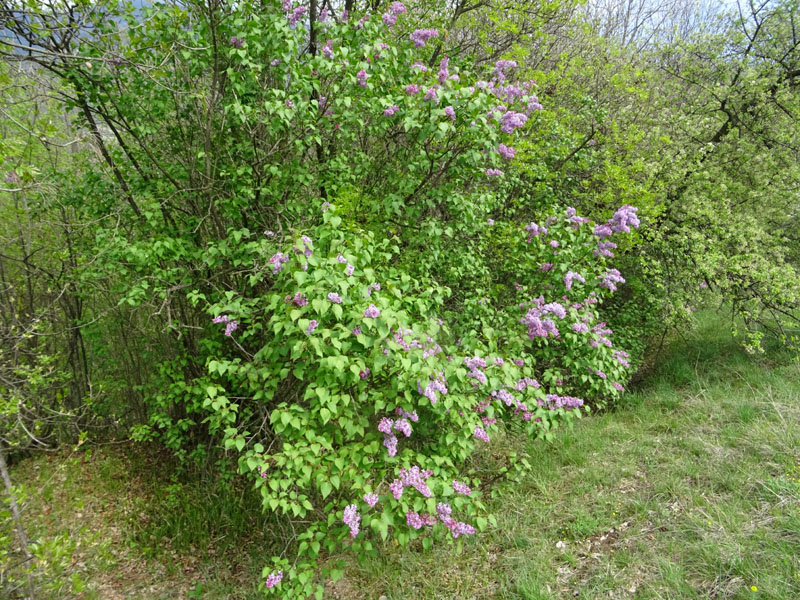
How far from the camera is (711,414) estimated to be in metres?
4.50

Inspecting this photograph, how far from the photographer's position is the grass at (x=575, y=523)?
8.98 ft

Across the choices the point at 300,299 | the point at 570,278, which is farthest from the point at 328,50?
the point at 570,278

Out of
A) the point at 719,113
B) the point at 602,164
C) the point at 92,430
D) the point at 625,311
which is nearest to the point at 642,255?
the point at 625,311

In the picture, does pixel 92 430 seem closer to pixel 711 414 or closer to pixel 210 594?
pixel 210 594

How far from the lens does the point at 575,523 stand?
3.29 metres

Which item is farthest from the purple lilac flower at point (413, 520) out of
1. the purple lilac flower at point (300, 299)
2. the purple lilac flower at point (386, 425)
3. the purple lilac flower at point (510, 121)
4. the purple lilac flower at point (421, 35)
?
the purple lilac flower at point (421, 35)

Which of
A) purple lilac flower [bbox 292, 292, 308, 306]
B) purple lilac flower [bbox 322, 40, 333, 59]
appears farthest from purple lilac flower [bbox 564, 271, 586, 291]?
purple lilac flower [bbox 322, 40, 333, 59]

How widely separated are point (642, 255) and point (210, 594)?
586 cm

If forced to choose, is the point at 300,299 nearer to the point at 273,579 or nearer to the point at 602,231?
the point at 273,579

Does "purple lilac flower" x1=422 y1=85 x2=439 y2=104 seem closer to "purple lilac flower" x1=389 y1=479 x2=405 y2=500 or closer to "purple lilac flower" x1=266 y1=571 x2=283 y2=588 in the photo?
"purple lilac flower" x1=389 y1=479 x2=405 y2=500

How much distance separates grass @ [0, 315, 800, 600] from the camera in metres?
2.74

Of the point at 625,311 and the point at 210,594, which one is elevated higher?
the point at 625,311

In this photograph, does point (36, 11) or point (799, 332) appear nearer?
point (36, 11)

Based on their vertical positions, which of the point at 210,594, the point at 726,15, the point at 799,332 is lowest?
the point at 210,594
